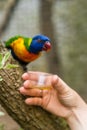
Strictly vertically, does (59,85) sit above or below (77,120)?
above

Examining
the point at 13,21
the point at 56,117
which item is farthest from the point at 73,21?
the point at 56,117

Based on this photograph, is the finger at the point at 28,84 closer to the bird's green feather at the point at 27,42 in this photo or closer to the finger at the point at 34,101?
the finger at the point at 34,101

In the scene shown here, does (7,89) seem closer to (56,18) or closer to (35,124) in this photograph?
(35,124)

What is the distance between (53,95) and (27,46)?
0.64 m

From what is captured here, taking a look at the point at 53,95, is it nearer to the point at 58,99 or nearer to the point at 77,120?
the point at 58,99

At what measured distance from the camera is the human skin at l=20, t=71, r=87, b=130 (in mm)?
1656

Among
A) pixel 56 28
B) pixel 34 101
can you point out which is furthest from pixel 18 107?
pixel 56 28

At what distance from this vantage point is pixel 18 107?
1668mm

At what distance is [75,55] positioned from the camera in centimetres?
542

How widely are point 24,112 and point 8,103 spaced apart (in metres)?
0.08

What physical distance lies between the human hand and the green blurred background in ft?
9.85

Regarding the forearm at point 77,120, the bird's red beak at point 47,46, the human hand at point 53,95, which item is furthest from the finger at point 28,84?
the bird's red beak at point 47,46

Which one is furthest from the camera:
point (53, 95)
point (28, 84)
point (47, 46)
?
point (47, 46)

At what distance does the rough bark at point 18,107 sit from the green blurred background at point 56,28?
3031mm
